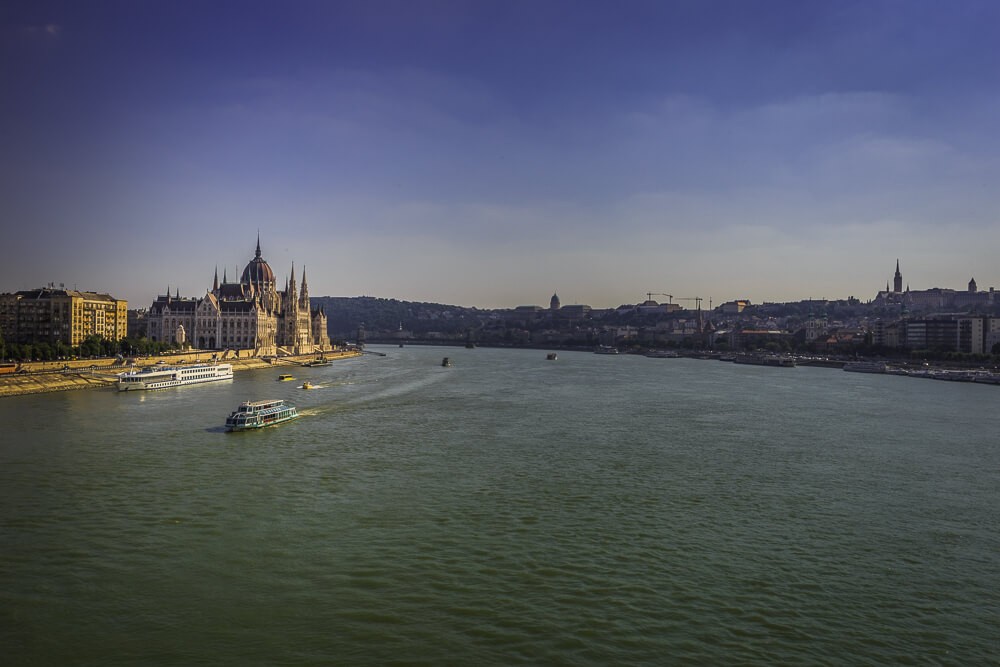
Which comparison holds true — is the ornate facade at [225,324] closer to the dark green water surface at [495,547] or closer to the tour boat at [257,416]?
the tour boat at [257,416]

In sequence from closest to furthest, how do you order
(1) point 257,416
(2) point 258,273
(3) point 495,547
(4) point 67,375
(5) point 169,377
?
1. (3) point 495,547
2. (1) point 257,416
3. (4) point 67,375
4. (5) point 169,377
5. (2) point 258,273

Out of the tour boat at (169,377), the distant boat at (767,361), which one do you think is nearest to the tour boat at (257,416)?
the tour boat at (169,377)

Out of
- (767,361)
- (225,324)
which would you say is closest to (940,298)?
(767,361)

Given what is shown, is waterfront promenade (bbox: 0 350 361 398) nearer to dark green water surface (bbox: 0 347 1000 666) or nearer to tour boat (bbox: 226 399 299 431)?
dark green water surface (bbox: 0 347 1000 666)

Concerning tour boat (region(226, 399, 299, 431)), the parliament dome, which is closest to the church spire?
the parliament dome

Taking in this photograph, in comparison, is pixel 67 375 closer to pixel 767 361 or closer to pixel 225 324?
pixel 225 324
